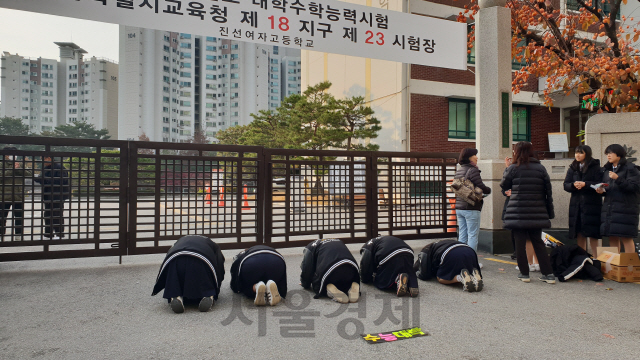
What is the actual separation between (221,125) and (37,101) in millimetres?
36688

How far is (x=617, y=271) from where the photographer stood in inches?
237

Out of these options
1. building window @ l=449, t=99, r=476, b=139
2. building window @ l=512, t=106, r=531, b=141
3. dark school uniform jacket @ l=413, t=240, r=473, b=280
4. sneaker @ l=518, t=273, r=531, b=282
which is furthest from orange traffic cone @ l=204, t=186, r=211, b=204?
building window @ l=512, t=106, r=531, b=141

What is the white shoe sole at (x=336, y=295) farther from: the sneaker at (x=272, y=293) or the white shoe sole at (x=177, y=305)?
the white shoe sole at (x=177, y=305)

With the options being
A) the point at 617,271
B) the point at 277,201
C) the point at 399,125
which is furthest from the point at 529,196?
the point at 399,125

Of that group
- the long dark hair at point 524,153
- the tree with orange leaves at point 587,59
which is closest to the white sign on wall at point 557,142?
the tree with orange leaves at point 587,59

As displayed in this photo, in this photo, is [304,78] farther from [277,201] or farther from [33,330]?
[33,330]

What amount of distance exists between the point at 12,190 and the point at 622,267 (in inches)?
339

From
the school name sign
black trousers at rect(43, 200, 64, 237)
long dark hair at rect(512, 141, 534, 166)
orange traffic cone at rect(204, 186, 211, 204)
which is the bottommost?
black trousers at rect(43, 200, 64, 237)

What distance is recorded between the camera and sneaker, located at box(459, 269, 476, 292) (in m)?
5.41

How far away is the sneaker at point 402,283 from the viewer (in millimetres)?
5086

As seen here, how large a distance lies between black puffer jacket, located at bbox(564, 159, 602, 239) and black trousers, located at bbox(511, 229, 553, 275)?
1.12 metres

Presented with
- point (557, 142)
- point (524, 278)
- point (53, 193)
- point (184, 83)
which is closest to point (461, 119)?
point (557, 142)

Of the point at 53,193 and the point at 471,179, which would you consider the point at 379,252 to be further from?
the point at 53,193

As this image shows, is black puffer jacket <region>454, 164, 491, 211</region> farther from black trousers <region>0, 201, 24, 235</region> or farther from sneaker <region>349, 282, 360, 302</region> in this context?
black trousers <region>0, 201, 24, 235</region>
